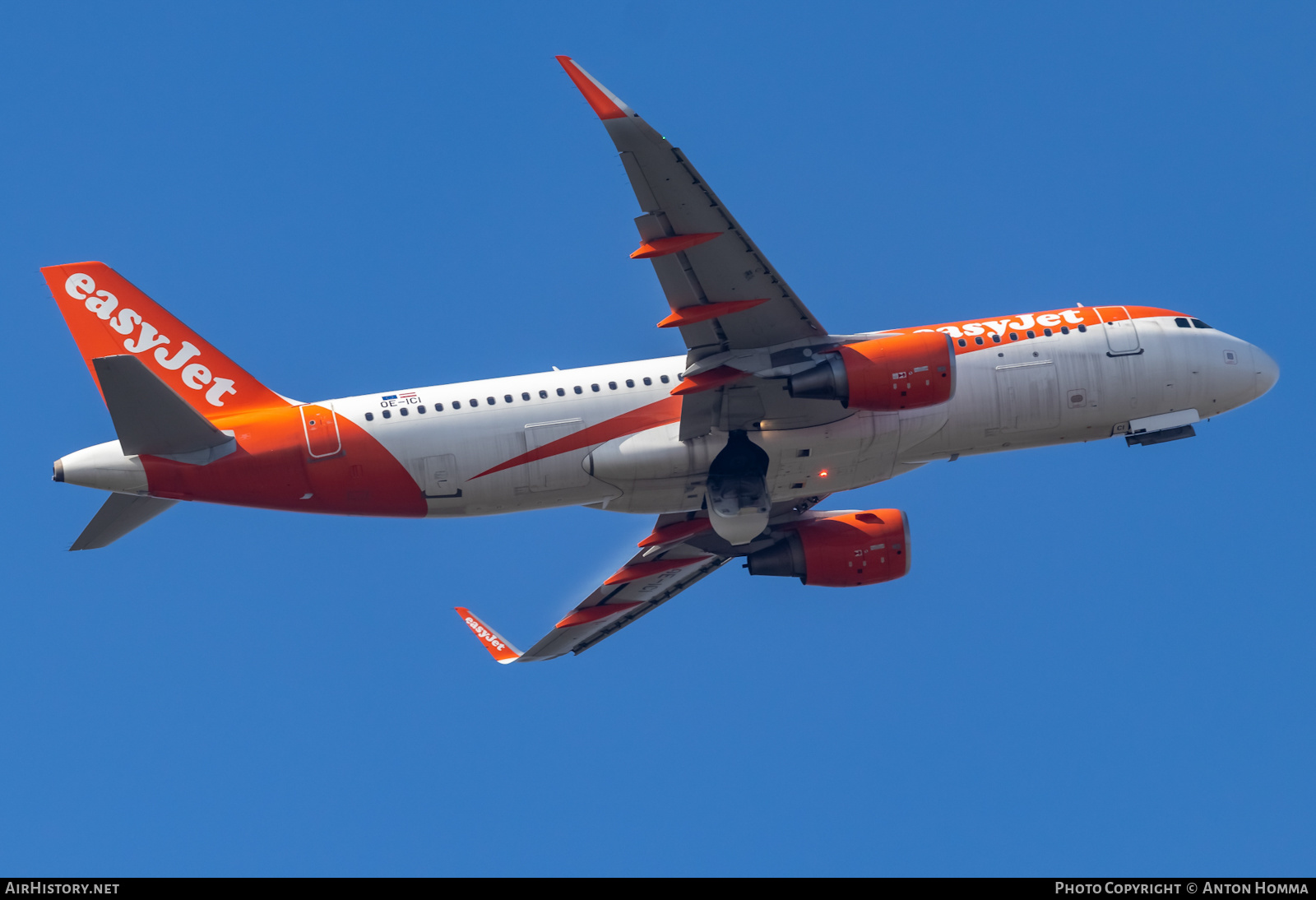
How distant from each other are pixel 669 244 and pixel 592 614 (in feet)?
50.4

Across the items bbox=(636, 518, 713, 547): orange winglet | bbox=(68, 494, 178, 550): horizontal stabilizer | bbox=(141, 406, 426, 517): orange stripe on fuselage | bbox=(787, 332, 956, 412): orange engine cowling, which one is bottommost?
bbox=(68, 494, 178, 550): horizontal stabilizer

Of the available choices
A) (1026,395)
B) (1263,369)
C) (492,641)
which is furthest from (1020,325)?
(492,641)

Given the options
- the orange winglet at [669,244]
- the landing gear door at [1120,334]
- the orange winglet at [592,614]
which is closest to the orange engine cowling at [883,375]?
the orange winglet at [669,244]

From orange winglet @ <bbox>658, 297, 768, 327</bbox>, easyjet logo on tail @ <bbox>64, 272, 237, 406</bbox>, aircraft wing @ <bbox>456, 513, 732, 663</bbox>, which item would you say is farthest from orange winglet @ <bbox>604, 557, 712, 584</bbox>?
easyjet logo on tail @ <bbox>64, 272, 237, 406</bbox>

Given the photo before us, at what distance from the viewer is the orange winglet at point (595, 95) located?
26438 millimetres

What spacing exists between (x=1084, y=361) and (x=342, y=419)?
19027 mm

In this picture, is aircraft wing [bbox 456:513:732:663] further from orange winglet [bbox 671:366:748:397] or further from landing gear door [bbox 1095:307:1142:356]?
landing gear door [bbox 1095:307:1142:356]

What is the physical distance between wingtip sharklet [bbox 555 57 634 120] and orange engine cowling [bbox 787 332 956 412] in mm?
8154

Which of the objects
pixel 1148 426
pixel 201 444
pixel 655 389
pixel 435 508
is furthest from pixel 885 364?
pixel 201 444

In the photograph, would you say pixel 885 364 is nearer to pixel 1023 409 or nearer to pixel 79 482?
pixel 1023 409

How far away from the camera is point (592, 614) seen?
134ft

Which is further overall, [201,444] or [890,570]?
[890,570]

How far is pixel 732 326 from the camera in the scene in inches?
1247

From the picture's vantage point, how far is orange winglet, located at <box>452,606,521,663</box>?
136 ft
